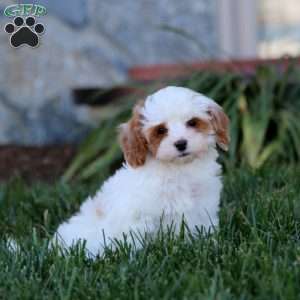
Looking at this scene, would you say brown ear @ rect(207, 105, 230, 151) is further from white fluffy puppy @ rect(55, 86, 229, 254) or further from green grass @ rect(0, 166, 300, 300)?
green grass @ rect(0, 166, 300, 300)

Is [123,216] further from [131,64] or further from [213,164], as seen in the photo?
[131,64]

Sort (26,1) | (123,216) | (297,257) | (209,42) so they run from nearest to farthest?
(297,257) < (123,216) < (26,1) < (209,42)

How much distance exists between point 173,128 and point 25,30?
172cm

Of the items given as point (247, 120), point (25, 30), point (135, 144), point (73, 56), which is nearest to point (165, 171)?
point (135, 144)

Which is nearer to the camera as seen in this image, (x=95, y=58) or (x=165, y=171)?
(x=165, y=171)

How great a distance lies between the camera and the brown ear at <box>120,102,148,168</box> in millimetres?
3660

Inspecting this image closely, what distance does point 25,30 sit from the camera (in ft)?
15.7

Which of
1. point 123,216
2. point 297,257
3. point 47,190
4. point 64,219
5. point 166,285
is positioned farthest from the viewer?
point 47,190

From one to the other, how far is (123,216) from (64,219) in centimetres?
112

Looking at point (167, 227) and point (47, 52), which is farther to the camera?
point (47, 52)

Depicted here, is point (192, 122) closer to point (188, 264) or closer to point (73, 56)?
point (188, 264)

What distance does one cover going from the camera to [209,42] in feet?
26.9

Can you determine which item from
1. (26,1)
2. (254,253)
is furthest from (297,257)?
(26,1)

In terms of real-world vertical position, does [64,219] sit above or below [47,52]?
below
